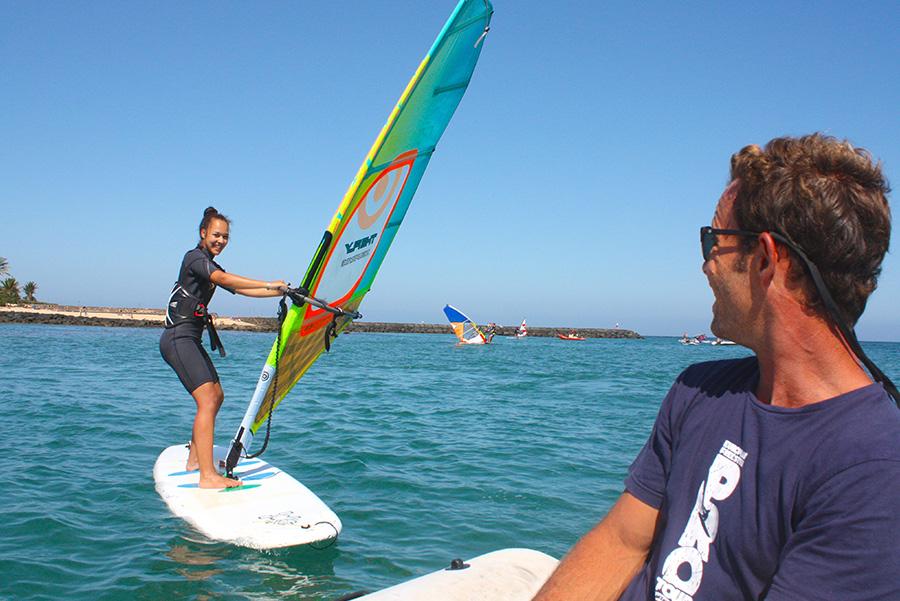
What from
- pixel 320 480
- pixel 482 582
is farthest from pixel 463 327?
pixel 482 582

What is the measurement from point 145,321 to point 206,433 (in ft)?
166

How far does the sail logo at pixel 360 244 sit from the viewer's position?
4.88m

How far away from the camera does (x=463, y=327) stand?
4144 cm

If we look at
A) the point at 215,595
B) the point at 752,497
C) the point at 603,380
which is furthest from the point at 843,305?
the point at 603,380

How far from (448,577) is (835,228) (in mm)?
2394

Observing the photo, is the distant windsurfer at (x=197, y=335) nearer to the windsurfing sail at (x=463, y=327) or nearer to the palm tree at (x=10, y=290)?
the windsurfing sail at (x=463, y=327)

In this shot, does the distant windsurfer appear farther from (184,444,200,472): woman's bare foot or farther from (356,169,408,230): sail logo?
(356,169,408,230): sail logo

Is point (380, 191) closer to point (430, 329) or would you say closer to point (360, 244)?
point (360, 244)

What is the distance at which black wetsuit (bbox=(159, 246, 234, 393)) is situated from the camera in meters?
4.91

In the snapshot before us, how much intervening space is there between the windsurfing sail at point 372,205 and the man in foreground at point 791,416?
10.6ft

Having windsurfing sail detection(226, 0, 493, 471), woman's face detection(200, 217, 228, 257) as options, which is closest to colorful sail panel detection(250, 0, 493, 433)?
windsurfing sail detection(226, 0, 493, 471)

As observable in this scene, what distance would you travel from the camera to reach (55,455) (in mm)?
6676

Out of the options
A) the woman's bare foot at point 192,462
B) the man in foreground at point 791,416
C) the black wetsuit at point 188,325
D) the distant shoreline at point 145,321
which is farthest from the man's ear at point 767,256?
the distant shoreline at point 145,321

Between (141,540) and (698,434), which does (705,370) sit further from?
(141,540)
